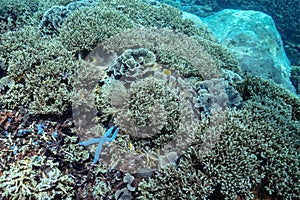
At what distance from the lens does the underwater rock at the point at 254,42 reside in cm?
793

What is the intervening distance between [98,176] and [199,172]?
1.39 metres

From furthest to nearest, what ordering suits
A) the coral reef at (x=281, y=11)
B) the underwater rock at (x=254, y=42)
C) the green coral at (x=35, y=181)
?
the coral reef at (x=281, y=11) < the underwater rock at (x=254, y=42) < the green coral at (x=35, y=181)

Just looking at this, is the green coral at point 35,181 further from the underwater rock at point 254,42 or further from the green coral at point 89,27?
the underwater rock at point 254,42

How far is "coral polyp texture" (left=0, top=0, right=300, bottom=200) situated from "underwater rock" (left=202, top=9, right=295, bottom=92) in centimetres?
328

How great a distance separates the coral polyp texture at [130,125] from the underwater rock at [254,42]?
3.28 meters

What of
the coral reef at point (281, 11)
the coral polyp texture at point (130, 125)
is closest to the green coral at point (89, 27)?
the coral polyp texture at point (130, 125)

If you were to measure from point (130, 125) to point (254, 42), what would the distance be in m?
7.15

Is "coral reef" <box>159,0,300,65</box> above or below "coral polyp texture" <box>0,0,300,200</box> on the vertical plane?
below

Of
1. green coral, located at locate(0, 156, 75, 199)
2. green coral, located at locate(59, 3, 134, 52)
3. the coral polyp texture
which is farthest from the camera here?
green coral, located at locate(59, 3, 134, 52)

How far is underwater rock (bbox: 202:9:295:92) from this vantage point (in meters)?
7.93

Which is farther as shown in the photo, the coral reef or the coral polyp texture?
the coral reef

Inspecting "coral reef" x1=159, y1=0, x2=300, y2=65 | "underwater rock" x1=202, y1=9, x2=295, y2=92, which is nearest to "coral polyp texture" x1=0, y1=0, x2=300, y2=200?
"underwater rock" x1=202, y1=9, x2=295, y2=92

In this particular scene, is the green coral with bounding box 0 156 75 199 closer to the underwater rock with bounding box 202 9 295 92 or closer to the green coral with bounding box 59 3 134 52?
the green coral with bounding box 59 3 134 52

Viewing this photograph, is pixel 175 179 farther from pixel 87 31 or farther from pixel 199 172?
pixel 87 31
